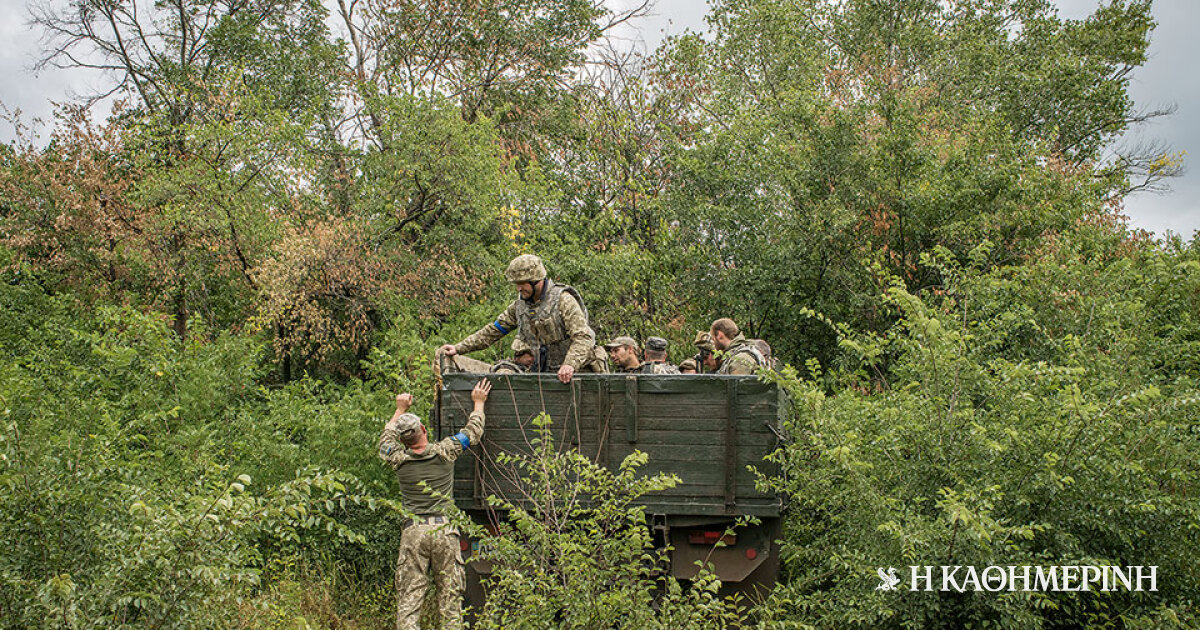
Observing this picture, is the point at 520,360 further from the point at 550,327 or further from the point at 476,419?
the point at 476,419

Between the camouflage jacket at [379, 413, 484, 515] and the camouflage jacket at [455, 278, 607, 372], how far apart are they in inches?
42.4

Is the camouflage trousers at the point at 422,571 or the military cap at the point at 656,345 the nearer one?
the camouflage trousers at the point at 422,571

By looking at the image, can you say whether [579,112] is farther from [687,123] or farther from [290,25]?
[290,25]

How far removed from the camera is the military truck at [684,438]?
6680 millimetres

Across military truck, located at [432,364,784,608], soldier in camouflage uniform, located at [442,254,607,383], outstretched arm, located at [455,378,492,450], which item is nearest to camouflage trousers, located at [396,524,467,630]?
military truck, located at [432,364,784,608]

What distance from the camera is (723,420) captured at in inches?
265

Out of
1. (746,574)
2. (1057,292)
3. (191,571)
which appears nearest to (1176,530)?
(746,574)

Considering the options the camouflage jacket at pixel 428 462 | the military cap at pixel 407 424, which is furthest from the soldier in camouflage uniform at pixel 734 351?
the military cap at pixel 407 424

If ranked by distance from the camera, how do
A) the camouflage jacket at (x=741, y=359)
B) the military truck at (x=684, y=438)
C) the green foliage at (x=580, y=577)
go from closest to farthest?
the green foliage at (x=580, y=577) < the military truck at (x=684, y=438) < the camouflage jacket at (x=741, y=359)

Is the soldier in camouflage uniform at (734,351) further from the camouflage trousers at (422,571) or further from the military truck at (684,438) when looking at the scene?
the camouflage trousers at (422,571)

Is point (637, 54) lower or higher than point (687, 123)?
higher

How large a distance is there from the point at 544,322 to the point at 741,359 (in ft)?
5.23

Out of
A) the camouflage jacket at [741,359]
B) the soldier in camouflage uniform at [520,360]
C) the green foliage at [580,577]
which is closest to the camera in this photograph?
the green foliage at [580,577]

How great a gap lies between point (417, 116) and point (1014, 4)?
55.6ft
